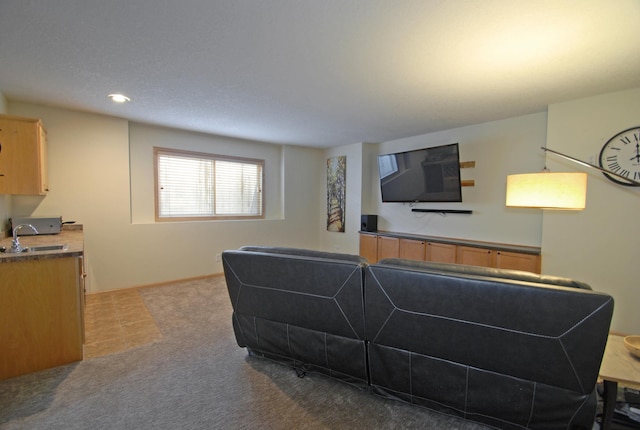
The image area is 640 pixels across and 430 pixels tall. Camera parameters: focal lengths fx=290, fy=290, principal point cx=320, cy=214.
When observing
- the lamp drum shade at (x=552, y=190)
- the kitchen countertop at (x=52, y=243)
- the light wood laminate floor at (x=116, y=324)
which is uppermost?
the lamp drum shade at (x=552, y=190)

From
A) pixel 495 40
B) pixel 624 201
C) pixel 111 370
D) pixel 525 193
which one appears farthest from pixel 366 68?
pixel 111 370

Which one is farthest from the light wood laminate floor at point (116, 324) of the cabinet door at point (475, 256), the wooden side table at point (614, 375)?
the cabinet door at point (475, 256)

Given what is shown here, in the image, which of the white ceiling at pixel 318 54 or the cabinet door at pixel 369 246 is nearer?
the white ceiling at pixel 318 54

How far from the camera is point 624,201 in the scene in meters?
2.89

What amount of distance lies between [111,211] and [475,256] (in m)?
4.97

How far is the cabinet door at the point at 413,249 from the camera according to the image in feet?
14.3

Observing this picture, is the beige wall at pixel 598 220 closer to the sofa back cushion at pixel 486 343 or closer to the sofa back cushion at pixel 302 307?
the sofa back cushion at pixel 486 343

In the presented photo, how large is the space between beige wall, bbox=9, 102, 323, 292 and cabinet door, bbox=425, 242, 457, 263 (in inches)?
127

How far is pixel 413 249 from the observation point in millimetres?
4484

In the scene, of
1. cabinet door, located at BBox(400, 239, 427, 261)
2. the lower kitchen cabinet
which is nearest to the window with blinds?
the lower kitchen cabinet

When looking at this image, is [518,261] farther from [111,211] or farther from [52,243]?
[111,211]

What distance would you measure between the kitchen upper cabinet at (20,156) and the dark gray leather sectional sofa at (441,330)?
2385 millimetres

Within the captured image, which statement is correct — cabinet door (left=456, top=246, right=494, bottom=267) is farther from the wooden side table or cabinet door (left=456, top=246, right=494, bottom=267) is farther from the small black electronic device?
the wooden side table

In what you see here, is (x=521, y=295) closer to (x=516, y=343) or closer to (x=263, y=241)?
Result: (x=516, y=343)
